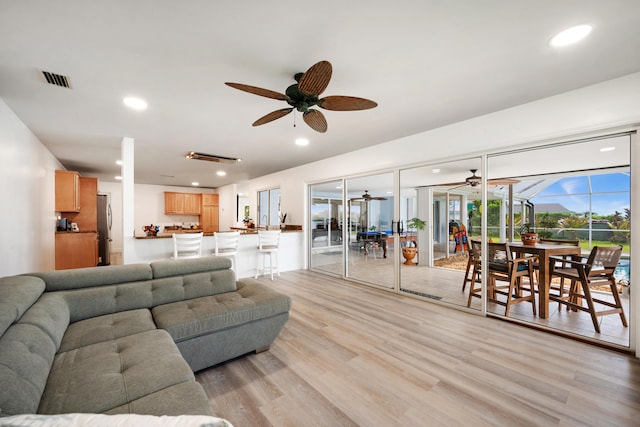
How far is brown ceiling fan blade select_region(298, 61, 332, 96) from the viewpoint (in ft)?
5.50

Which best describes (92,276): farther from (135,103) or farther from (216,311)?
(135,103)

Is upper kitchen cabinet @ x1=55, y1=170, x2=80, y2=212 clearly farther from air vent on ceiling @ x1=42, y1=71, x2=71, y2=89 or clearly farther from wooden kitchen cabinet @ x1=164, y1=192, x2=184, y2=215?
wooden kitchen cabinet @ x1=164, y1=192, x2=184, y2=215

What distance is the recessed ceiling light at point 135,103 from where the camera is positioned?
108 inches

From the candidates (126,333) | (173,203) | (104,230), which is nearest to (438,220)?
(126,333)

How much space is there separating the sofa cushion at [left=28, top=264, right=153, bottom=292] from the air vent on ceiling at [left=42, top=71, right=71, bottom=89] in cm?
172

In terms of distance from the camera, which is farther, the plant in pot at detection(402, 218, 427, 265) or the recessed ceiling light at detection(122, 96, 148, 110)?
the plant in pot at detection(402, 218, 427, 265)

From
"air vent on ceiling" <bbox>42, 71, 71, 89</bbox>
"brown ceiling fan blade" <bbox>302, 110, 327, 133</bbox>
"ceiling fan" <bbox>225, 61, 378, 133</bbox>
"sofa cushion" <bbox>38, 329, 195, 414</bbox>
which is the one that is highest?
"air vent on ceiling" <bbox>42, 71, 71, 89</bbox>

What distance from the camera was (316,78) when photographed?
5.96 ft

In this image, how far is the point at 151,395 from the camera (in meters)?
1.16

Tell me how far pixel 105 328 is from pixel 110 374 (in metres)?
0.70

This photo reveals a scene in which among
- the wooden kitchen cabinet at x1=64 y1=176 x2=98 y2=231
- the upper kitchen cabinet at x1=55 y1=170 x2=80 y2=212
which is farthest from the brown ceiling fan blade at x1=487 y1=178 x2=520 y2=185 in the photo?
the wooden kitchen cabinet at x1=64 y1=176 x2=98 y2=231

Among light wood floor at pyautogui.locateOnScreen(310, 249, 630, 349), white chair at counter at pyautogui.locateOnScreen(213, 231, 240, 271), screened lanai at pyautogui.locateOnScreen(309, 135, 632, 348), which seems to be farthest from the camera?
white chair at counter at pyautogui.locateOnScreen(213, 231, 240, 271)

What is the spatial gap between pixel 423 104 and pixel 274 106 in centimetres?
169

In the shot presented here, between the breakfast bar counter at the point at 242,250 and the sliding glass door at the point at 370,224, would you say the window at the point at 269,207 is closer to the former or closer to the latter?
the breakfast bar counter at the point at 242,250
